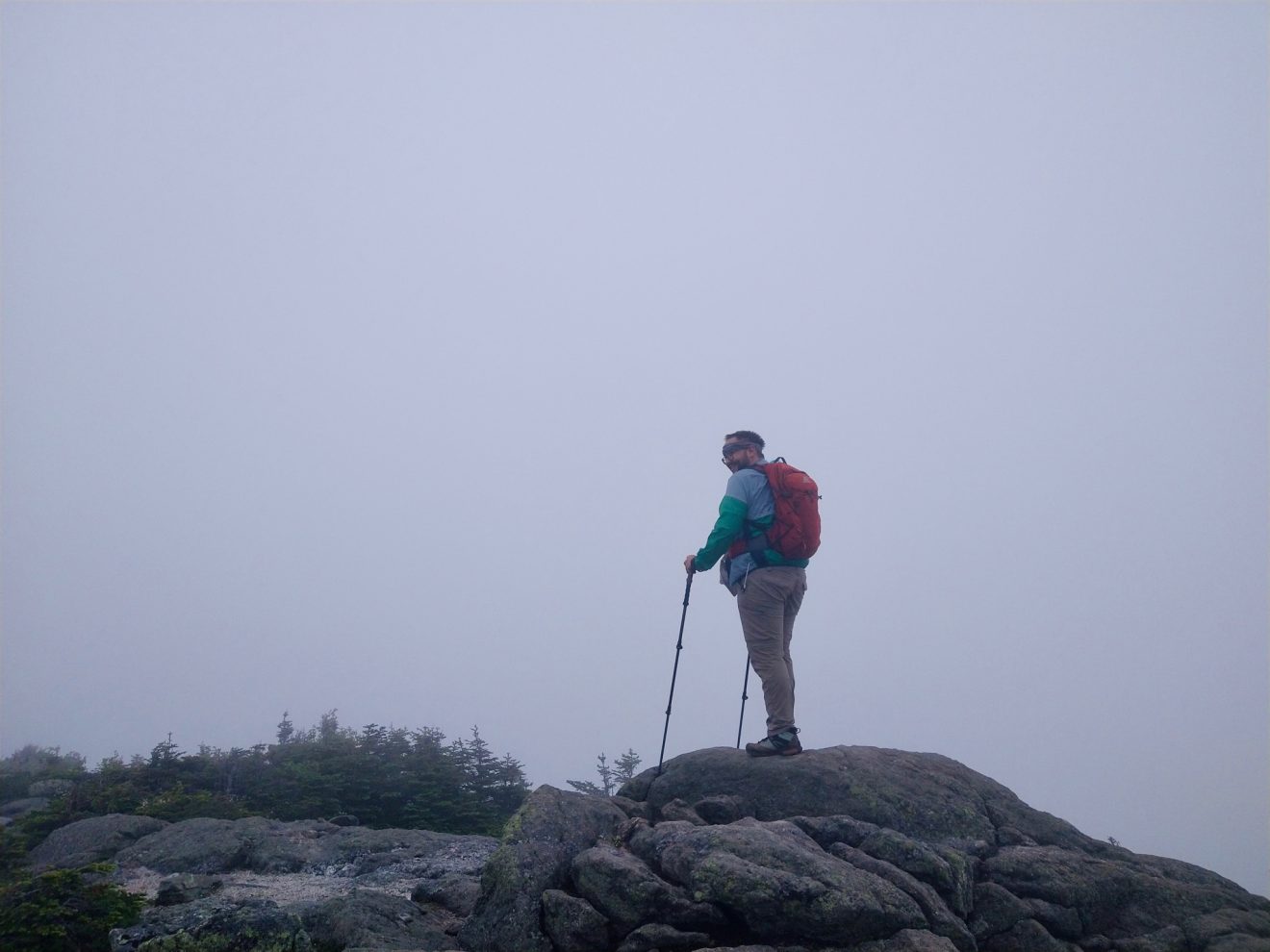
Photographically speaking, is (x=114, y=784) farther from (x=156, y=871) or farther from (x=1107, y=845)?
(x=1107, y=845)

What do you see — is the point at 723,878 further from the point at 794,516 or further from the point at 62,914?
the point at 62,914

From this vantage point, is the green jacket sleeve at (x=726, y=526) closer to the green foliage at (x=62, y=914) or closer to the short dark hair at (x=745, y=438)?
the short dark hair at (x=745, y=438)

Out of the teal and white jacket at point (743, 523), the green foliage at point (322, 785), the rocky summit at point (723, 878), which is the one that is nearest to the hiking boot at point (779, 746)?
the rocky summit at point (723, 878)

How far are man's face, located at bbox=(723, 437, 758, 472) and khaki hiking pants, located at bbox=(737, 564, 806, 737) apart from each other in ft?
5.35

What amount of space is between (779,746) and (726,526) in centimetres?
289

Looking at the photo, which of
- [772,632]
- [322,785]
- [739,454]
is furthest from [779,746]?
[322,785]

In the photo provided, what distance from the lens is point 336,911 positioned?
26.3 feet

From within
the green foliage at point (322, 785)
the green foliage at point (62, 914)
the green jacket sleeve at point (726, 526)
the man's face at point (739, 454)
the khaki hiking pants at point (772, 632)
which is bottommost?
the green foliage at point (62, 914)

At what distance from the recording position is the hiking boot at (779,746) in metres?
10.7

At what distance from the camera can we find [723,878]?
7.39m

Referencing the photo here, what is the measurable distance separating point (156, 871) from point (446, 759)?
604 cm

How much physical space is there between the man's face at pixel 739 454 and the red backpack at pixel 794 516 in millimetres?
686

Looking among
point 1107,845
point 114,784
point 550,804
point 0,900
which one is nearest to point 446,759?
point 114,784

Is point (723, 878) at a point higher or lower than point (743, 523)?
lower
